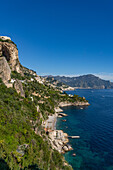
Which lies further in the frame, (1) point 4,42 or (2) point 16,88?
(1) point 4,42

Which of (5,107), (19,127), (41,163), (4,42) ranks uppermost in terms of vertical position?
(4,42)

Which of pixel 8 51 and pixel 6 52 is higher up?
pixel 8 51

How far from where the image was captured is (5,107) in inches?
1217

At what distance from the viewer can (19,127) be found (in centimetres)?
2758

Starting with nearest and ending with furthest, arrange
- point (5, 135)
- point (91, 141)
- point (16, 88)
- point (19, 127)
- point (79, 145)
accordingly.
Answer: point (5, 135), point (19, 127), point (79, 145), point (91, 141), point (16, 88)

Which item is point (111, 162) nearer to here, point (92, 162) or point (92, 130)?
point (92, 162)

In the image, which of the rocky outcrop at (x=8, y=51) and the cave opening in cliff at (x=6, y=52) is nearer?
the rocky outcrop at (x=8, y=51)

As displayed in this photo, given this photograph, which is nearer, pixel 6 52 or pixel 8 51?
pixel 8 51

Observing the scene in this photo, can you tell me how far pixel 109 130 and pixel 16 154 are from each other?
47.6m

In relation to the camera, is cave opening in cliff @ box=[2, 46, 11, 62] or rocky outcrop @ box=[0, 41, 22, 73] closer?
rocky outcrop @ box=[0, 41, 22, 73]

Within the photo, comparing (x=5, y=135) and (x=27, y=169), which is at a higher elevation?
(x=5, y=135)

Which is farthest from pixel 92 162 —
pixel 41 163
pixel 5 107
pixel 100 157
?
pixel 5 107

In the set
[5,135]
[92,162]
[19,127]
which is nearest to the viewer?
[5,135]

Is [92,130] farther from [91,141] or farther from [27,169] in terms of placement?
[27,169]
